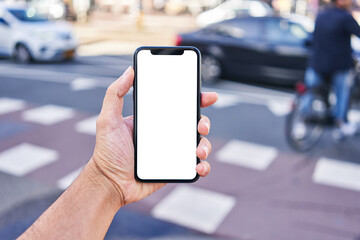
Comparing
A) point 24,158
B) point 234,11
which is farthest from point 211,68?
point 234,11

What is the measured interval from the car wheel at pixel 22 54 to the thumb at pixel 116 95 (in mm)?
10261

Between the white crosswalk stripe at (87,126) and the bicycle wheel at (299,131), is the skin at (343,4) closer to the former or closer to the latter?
the bicycle wheel at (299,131)

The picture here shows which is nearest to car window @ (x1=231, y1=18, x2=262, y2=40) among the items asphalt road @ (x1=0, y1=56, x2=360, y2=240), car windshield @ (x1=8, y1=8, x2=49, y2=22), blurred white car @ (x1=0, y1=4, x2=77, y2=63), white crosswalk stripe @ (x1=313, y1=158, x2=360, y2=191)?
asphalt road @ (x1=0, y1=56, x2=360, y2=240)

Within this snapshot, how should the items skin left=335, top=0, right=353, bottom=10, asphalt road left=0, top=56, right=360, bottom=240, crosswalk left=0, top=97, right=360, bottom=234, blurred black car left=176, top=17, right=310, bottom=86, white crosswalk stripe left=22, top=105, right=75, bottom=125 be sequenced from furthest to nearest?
blurred black car left=176, top=17, right=310, bottom=86
white crosswalk stripe left=22, top=105, right=75, bottom=125
skin left=335, top=0, right=353, bottom=10
crosswalk left=0, top=97, right=360, bottom=234
asphalt road left=0, top=56, right=360, bottom=240

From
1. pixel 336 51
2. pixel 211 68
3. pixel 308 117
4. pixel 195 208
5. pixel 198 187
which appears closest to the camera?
pixel 195 208

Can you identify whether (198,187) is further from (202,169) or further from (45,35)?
(45,35)

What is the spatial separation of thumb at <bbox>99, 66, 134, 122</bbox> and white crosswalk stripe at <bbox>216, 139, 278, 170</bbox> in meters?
3.11

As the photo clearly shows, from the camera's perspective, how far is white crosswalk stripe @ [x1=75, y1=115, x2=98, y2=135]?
593 centimetres

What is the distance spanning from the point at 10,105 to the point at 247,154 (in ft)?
14.4

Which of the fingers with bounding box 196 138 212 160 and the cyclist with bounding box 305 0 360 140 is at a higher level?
the fingers with bounding box 196 138 212 160

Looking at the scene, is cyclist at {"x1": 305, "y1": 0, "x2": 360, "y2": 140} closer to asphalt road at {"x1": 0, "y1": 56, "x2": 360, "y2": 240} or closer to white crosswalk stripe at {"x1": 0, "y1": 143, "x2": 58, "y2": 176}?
asphalt road at {"x1": 0, "y1": 56, "x2": 360, "y2": 240}

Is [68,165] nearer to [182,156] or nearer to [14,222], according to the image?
[14,222]

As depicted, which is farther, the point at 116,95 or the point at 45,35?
the point at 45,35

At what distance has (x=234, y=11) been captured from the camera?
20.6 m
